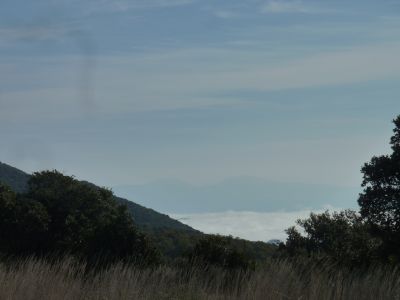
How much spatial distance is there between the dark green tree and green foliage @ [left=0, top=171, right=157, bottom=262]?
26.2 feet

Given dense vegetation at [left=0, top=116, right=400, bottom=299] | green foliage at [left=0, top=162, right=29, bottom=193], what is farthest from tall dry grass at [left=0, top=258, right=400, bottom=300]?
green foliage at [left=0, top=162, right=29, bottom=193]

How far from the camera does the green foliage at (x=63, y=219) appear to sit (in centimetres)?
3139

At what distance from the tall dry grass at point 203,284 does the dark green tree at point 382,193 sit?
19.2m

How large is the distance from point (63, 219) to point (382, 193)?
20131 millimetres

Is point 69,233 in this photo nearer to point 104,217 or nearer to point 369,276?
point 104,217

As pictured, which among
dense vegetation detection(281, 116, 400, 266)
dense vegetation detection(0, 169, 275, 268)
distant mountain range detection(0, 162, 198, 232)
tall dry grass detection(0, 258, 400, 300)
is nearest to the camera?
Answer: tall dry grass detection(0, 258, 400, 300)

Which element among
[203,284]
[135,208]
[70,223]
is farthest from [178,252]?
[135,208]

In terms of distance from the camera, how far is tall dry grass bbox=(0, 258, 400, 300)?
775 cm

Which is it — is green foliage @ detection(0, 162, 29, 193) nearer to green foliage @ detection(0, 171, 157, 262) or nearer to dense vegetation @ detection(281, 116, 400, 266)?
green foliage @ detection(0, 171, 157, 262)

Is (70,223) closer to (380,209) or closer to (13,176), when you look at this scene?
(380,209)

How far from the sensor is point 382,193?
1101 inches

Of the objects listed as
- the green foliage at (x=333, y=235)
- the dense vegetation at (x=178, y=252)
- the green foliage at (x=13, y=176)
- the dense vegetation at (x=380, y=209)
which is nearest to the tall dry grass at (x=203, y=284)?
the dense vegetation at (x=178, y=252)

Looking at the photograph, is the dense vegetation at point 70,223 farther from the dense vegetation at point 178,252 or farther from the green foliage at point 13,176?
the green foliage at point 13,176

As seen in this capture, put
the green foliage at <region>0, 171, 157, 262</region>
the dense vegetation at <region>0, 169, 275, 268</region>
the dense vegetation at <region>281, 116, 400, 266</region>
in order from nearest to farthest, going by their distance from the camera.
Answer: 1. the dense vegetation at <region>281, 116, 400, 266</region>
2. the dense vegetation at <region>0, 169, 275, 268</region>
3. the green foliage at <region>0, 171, 157, 262</region>
